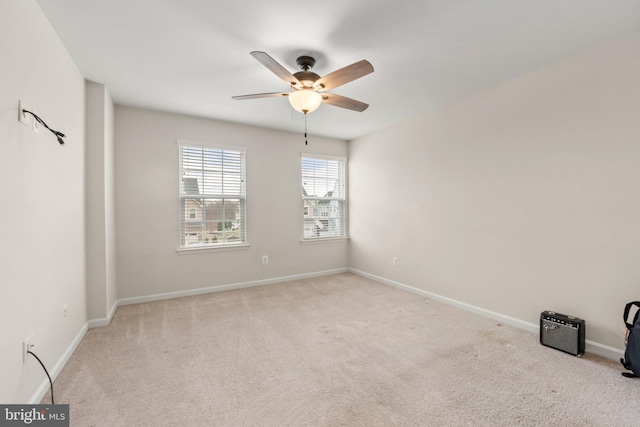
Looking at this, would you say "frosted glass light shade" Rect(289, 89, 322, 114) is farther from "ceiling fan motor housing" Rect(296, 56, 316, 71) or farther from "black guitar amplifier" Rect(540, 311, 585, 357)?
"black guitar amplifier" Rect(540, 311, 585, 357)

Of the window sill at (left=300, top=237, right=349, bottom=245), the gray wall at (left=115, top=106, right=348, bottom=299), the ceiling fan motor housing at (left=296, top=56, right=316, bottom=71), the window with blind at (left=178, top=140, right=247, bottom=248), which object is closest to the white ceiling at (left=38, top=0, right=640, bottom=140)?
the ceiling fan motor housing at (left=296, top=56, right=316, bottom=71)

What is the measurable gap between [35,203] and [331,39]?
235 cm

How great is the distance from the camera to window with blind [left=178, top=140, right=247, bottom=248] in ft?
12.9

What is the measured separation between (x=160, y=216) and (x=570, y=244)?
460 centimetres

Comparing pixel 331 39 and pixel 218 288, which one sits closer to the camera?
pixel 331 39

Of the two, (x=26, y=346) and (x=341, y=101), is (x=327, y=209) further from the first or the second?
(x=26, y=346)

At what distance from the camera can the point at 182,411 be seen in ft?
5.55

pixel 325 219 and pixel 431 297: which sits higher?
pixel 325 219

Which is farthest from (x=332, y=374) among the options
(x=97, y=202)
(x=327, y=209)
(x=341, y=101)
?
(x=327, y=209)

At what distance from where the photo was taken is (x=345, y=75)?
6.96 feet

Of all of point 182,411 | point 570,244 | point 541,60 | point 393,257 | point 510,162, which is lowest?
point 182,411

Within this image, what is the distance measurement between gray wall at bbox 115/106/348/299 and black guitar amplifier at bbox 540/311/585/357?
3.25 m

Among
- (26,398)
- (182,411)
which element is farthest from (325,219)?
(26,398)

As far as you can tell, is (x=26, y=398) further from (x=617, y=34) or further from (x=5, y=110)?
(x=617, y=34)
